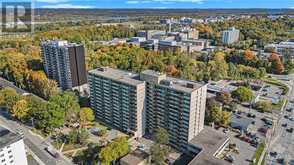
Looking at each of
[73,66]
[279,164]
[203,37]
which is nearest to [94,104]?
[73,66]

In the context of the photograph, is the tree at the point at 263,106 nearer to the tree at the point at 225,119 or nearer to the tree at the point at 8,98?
the tree at the point at 225,119

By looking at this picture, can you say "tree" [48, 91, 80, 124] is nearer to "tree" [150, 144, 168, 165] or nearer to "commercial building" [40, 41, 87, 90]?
"commercial building" [40, 41, 87, 90]

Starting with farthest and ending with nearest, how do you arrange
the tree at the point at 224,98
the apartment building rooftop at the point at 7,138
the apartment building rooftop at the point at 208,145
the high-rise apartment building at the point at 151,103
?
the tree at the point at 224,98
the high-rise apartment building at the point at 151,103
the apartment building rooftop at the point at 208,145
the apartment building rooftop at the point at 7,138

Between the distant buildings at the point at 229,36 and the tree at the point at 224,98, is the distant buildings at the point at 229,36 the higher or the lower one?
the higher one

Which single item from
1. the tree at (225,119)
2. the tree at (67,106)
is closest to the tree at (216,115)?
the tree at (225,119)

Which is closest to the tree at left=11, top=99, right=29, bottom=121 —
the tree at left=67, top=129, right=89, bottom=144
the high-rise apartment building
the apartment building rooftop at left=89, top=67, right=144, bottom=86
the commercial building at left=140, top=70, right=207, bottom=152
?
the tree at left=67, top=129, right=89, bottom=144

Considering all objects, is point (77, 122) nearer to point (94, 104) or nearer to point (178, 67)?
point (94, 104)

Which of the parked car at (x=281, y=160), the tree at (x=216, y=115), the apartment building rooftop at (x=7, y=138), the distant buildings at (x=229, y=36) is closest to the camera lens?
the apartment building rooftop at (x=7, y=138)
